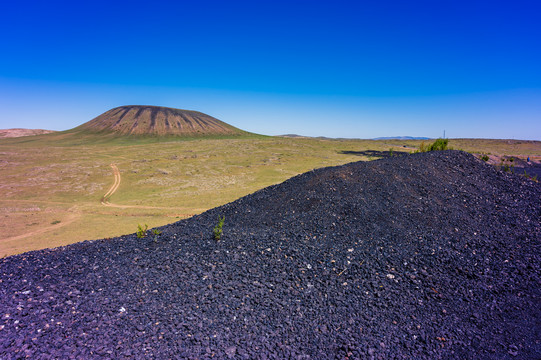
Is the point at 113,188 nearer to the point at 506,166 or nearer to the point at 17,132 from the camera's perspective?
the point at 506,166

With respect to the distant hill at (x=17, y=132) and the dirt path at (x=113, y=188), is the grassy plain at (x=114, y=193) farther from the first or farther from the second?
the distant hill at (x=17, y=132)

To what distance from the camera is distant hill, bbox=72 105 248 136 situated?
90000mm

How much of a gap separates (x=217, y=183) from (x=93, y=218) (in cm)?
1089

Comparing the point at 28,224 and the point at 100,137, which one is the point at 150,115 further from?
the point at 28,224

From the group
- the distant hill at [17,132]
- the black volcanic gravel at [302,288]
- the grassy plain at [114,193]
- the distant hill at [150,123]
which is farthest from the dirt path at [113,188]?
the distant hill at [17,132]

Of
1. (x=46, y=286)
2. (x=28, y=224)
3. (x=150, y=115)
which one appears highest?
(x=150, y=115)

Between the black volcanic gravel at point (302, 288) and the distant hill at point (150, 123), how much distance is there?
292 ft

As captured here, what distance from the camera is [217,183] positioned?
954 inches

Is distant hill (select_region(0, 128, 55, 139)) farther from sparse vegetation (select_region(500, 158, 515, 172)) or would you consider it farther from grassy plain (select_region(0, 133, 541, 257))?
sparse vegetation (select_region(500, 158, 515, 172))

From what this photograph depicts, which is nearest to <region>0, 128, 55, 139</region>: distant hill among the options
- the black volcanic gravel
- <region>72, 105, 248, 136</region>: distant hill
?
<region>72, 105, 248, 136</region>: distant hill

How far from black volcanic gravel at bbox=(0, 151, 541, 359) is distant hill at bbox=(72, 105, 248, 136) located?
88.9 m

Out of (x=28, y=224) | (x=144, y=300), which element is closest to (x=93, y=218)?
(x=28, y=224)

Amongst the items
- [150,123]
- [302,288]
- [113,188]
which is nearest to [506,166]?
[302,288]

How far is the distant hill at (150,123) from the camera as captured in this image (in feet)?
295
